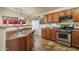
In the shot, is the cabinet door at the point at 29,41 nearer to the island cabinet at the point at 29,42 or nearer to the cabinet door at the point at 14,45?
the island cabinet at the point at 29,42

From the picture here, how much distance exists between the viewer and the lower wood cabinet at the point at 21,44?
2057 millimetres

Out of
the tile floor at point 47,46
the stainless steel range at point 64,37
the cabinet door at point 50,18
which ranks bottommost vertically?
the tile floor at point 47,46

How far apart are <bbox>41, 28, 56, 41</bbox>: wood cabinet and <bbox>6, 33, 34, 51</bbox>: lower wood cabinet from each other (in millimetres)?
280

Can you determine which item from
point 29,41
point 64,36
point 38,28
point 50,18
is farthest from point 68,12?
point 29,41

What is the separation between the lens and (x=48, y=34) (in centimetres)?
223

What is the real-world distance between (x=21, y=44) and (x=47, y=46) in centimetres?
54

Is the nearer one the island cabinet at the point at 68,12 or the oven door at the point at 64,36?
the island cabinet at the point at 68,12

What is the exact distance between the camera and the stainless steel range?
2.19 meters

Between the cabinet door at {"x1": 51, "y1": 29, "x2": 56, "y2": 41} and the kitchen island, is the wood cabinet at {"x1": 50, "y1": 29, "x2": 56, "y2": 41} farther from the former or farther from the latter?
the kitchen island

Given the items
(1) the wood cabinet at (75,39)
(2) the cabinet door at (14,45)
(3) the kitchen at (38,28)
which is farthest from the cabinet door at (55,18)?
(2) the cabinet door at (14,45)

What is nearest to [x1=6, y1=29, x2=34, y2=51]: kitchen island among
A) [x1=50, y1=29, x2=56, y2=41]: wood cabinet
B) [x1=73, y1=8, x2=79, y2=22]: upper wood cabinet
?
[x1=50, y1=29, x2=56, y2=41]: wood cabinet
